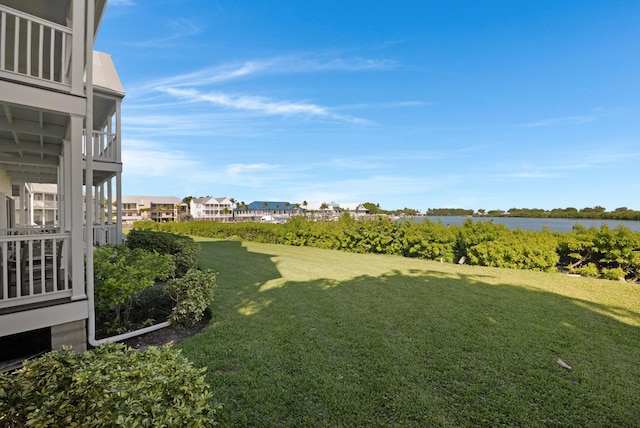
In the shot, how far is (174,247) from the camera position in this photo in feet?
25.8

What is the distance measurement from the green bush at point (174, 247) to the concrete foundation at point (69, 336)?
12.5ft

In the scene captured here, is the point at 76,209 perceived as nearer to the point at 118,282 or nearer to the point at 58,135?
the point at 118,282

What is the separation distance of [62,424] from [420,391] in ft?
8.74

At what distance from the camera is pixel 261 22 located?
1138 centimetres

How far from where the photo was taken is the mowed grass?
254 centimetres

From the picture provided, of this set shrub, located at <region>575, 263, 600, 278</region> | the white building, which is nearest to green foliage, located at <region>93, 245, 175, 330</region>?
the white building

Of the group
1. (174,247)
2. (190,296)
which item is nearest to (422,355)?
(190,296)

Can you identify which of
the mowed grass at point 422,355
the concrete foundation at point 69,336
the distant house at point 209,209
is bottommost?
the mowed grass at point 422,355

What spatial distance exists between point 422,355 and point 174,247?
672 centimetres

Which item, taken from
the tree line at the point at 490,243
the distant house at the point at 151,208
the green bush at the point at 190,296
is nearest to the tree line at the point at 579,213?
the tree line at the point at 490,243

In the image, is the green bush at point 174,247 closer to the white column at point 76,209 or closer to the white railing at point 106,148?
the white railing at point 106,148

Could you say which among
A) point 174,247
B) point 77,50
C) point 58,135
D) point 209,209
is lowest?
point 174,247

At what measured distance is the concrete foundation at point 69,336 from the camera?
3316mm

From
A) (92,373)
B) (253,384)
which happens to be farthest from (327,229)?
(92,373)
